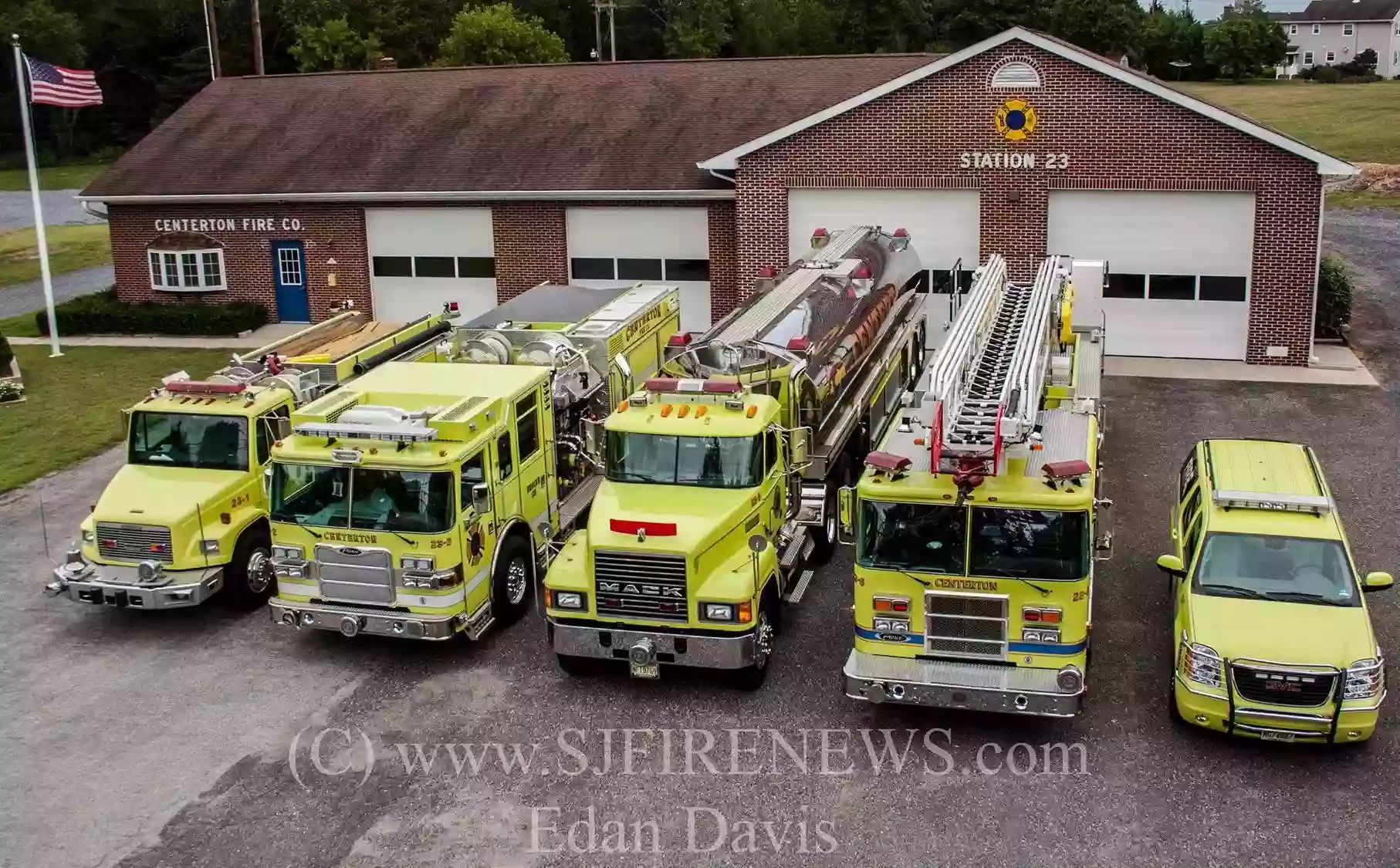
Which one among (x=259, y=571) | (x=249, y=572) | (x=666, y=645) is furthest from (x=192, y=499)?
(x=666, y=645)

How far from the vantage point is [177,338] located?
1238 inches

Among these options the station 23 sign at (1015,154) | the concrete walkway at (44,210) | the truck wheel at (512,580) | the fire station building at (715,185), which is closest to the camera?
the truck wheel at (512,580)

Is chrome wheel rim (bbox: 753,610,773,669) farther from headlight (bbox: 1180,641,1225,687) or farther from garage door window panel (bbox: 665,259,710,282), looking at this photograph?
garage door window panel (bbox: 665,259,710,282)

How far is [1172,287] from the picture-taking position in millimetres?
25781

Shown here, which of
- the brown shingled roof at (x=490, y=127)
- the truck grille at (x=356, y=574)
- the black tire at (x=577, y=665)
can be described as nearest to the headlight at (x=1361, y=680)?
the black tire at (x=577, y=665)

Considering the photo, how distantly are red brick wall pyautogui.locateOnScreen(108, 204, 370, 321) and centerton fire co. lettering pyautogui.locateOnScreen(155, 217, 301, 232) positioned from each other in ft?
0.09

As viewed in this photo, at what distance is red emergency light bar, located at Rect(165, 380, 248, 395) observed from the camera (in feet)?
52.3

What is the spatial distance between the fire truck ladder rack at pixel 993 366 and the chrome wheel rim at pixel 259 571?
8139mm

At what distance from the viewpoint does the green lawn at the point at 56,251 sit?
43.2 metres

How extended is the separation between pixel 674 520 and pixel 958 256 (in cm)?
1506

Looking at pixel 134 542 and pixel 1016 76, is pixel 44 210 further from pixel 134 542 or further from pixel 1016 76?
pixel 134 542

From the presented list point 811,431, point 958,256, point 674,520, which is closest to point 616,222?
point 958,256

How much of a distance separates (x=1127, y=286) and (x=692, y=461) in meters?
14.9

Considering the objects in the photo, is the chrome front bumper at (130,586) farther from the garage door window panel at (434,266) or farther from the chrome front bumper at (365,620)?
the garage door window panel at (434,266)
